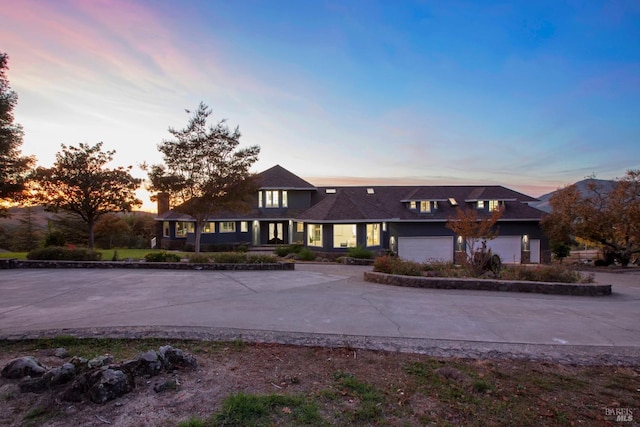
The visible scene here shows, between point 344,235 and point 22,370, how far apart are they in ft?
69.2

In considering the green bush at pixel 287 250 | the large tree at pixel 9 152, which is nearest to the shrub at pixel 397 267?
the green bush at pixel 287 250

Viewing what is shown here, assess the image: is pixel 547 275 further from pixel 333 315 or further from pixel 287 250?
pixel 287 250

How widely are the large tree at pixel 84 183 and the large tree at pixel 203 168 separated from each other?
5.89 meters

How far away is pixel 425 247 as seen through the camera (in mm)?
27312

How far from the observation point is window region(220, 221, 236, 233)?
A: 28.6 m

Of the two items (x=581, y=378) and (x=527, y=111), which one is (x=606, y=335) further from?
(x=527, y=111)

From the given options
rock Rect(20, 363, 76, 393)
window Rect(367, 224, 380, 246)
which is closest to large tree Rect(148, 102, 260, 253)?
window Rect(367, 224, 380, 246)

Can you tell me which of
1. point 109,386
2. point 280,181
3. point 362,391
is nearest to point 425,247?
point 280,181

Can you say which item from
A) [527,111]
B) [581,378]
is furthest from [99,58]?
[527,111]

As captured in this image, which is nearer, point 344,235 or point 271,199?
point 344,235

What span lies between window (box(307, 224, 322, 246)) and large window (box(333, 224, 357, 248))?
1.16 meters

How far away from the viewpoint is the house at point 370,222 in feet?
80.4

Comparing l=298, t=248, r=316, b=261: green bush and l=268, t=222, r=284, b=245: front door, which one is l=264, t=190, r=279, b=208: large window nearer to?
l=268, t=222, r=284, b=245: front door

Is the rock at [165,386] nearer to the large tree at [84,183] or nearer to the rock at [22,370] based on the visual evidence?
the rock at [22,370]
